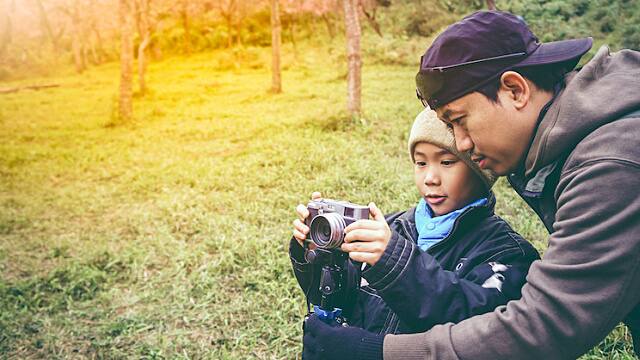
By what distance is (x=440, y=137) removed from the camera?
185 centimetres

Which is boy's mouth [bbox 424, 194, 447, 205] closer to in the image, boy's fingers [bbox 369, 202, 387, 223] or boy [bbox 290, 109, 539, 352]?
boy [bbox 290, 109, 539, 352]

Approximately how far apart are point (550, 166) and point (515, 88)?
0.23m

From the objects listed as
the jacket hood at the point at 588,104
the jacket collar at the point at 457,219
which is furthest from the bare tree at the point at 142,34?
the jacket hood at the point at 588,104

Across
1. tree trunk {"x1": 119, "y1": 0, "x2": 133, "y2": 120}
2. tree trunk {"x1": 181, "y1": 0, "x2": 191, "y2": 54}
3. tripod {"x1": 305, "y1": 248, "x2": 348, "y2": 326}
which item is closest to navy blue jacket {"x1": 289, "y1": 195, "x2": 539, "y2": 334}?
tripod {"x1": 305, "y1": 248, "x2": 348, "y2": 326}

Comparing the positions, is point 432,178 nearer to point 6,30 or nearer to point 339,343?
point 339,343

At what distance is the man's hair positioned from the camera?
55.5 inches

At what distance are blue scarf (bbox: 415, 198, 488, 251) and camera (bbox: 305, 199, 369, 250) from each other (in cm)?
37

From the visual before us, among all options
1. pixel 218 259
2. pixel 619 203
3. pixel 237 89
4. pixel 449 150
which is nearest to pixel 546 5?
pixel 218 259

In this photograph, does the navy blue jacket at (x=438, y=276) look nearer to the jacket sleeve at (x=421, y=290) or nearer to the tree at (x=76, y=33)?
the jacket sleeve at (x=421, y=290)

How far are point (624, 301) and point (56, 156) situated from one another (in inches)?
336

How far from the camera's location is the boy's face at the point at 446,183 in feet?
6.13

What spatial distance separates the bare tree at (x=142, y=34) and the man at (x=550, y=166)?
15.7 metres

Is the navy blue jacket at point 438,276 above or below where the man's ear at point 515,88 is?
below

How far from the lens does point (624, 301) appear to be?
1.14 m
